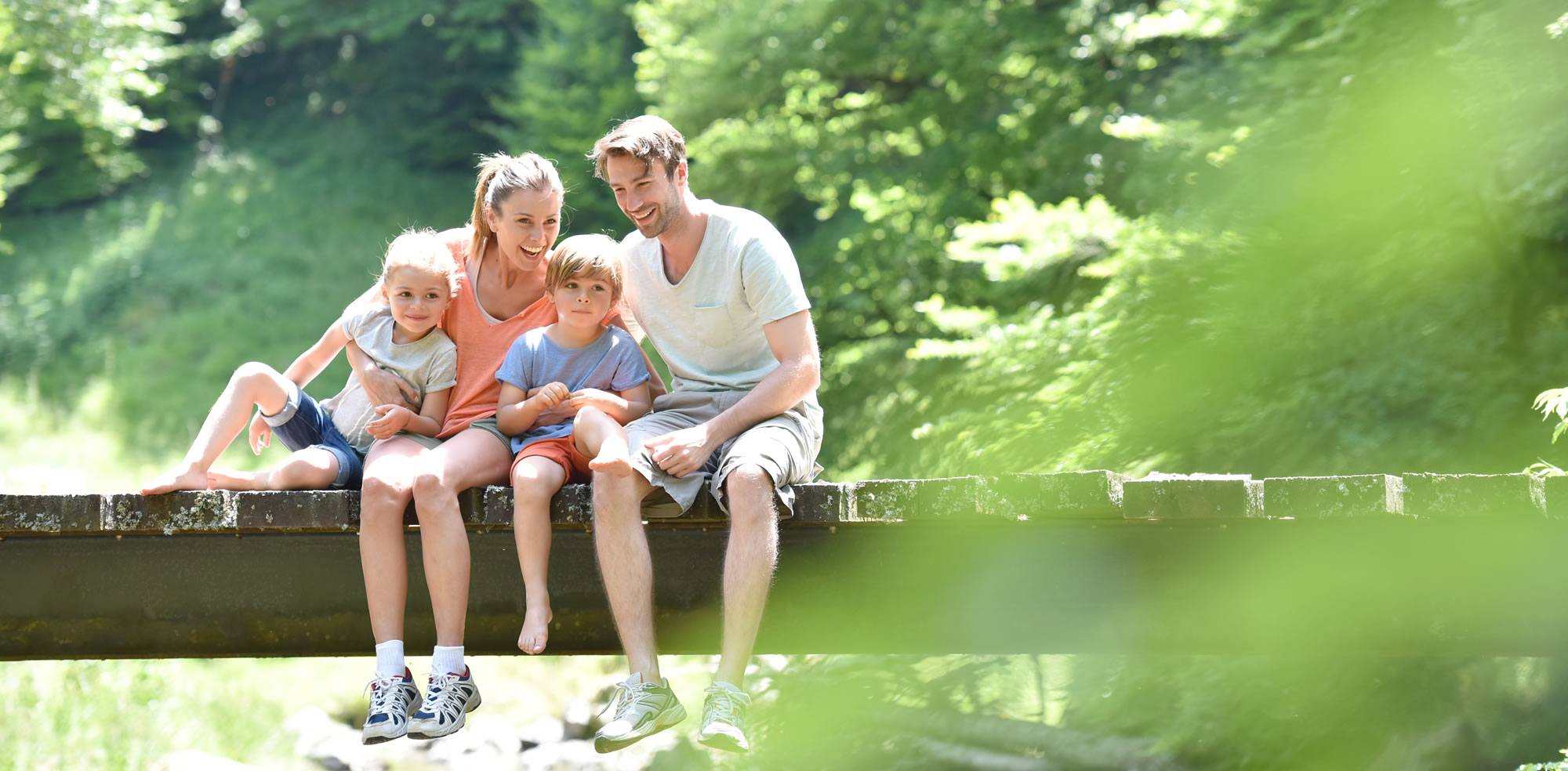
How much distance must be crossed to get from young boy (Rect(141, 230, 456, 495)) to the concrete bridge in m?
0.12

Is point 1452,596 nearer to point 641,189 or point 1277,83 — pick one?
point 641,189

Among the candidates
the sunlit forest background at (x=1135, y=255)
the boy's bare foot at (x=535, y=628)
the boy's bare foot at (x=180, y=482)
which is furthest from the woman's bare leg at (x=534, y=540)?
the sunlit forest background at (x=1135, y=255)

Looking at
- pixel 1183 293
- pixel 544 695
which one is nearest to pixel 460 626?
pixel 1183 293

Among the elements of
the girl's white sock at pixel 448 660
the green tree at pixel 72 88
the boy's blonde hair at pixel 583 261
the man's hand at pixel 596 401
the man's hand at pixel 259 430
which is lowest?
the girl's white sock at pixel 448 660

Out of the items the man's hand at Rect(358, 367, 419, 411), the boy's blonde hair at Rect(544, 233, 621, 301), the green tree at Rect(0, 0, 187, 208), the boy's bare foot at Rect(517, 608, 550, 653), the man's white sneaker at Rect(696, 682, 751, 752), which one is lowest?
the man's white sneaker at Rect(696, 682, 751, 752)

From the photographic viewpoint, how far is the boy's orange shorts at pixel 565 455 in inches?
151

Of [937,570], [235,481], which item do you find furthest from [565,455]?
[937,570]

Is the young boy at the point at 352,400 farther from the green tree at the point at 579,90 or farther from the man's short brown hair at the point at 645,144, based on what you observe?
the green tree at the point at 579,90

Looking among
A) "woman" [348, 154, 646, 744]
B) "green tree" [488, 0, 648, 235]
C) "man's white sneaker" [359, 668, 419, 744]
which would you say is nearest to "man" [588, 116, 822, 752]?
"woman" [348, 154, 646, 744]

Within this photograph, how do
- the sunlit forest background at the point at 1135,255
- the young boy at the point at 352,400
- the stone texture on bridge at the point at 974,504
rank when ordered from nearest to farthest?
the stone texture on bridge at the point at 974,504 < the young boy at the point at 352,400 < the sunlit forest background at the point at 1135,255

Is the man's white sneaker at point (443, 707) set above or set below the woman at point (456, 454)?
below

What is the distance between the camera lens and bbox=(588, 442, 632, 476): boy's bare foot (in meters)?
3.60

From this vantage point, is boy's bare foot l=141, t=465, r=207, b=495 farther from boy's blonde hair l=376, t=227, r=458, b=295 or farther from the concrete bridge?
boy's blonde hair l=376, t=227, r=458, b=295

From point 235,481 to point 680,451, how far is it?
4.13 feet
